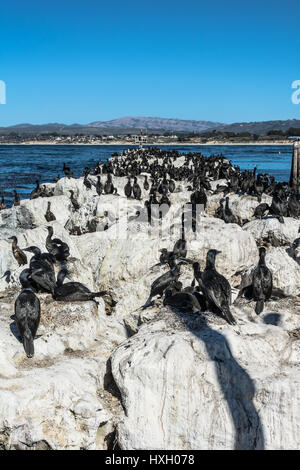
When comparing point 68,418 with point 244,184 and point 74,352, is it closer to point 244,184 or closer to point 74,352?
point 74,352

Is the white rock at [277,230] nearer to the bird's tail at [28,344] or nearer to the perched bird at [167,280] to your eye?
the perched bird at [167,280]

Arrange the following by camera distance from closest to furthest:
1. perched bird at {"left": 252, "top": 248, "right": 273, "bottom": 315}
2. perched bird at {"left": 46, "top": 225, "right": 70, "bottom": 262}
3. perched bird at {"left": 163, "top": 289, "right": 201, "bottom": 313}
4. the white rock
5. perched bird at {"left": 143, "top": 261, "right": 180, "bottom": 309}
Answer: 1. perched bird at {"left": 163, "top": 289, "right": 201, "bottom": 313}
2. perched bird at {"left": 252, "top": 248, "right": 273, "bottom": 315}
3. perched bird at {"left": 143, "top": 261, "right": 180, "bottom": 309}
4. perched bird at {"left": 46, "top": 225, "right": 70, "bottom": 262}
5. the white rock

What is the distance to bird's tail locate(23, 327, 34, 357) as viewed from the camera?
6199mm

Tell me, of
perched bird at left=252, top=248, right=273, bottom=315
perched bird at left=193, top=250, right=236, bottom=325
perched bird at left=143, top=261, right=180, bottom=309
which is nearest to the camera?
perched bird at left=193, top=250, right=236, bottom=325

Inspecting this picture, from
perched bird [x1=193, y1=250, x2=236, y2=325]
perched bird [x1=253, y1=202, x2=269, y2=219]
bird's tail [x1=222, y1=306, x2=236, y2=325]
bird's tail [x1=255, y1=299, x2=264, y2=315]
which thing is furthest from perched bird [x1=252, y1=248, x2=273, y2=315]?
perched bird [x1=253, y1=202, x2=269, y2=219]

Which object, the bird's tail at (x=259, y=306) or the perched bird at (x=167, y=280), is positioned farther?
the perched bird at (x=167, y=280)

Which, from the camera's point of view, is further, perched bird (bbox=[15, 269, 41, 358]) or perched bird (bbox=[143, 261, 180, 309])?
perched bird (bbox=[143, 261, 180, 309])

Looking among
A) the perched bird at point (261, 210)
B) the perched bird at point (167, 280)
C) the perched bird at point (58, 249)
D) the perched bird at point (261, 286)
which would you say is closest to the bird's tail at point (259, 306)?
the perched bird at point (261, 286)

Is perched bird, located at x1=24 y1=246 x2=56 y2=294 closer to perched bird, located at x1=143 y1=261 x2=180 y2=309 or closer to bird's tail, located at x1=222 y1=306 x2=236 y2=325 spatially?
perched bird, located at x1=143 y1=261 x2=180 y2=309

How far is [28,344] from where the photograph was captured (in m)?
6.22

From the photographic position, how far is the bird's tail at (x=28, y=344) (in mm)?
6199

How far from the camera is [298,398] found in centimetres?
488

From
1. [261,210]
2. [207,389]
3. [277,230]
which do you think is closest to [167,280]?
[207,389]

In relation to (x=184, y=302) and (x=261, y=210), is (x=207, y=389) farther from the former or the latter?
(x=261, y=210)
